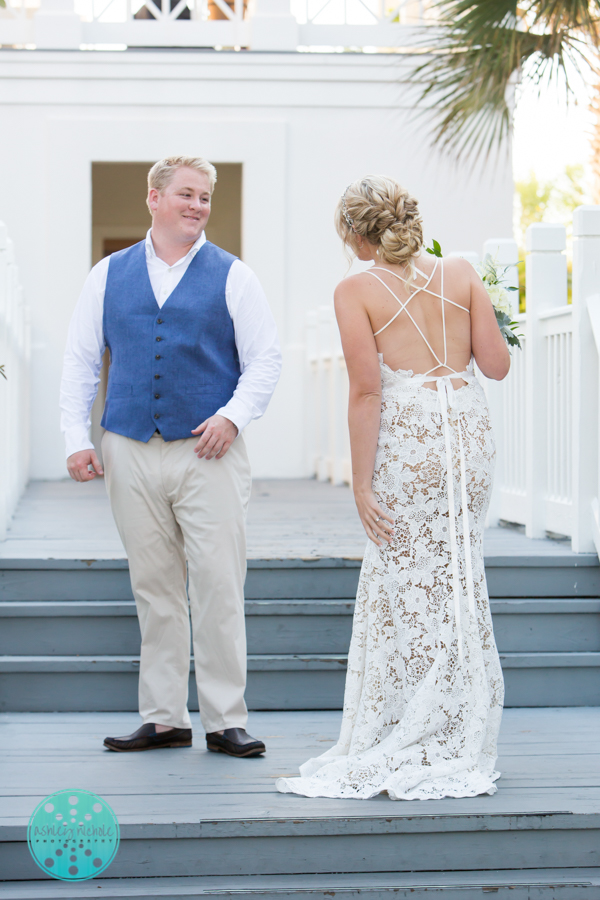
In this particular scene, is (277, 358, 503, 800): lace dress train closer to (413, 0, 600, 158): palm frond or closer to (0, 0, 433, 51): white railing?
(413, 0, 600, 158): palm frond

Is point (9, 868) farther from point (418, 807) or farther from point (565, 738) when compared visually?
point (565, 738)

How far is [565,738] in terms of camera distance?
334 centimetres

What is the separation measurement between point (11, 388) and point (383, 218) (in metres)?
3.94

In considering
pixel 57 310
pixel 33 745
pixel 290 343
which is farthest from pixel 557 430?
pixel 57 310

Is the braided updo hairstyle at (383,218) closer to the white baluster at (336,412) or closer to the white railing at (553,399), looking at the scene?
the white railing at (553,399)

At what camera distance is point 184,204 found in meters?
3.07

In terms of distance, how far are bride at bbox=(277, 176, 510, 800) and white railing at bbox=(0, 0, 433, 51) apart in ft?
22.1

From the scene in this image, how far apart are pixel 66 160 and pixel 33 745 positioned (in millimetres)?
6706

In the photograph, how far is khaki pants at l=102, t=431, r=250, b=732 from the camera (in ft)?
10.0

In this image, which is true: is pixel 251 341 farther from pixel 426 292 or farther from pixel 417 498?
Result: pixel 417 498

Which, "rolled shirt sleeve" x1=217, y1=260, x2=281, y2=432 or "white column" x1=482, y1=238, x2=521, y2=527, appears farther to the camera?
"white column" x1=482, y1=238, x2=521, y2=527

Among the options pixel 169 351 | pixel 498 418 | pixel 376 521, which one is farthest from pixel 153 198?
pixel 498 418

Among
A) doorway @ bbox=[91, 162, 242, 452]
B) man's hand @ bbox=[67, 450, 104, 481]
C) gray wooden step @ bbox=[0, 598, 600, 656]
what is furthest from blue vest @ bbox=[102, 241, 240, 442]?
doorway @ bbox=[91, 162, 242, 452]

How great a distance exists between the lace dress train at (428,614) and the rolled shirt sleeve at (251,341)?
461 millimetres
